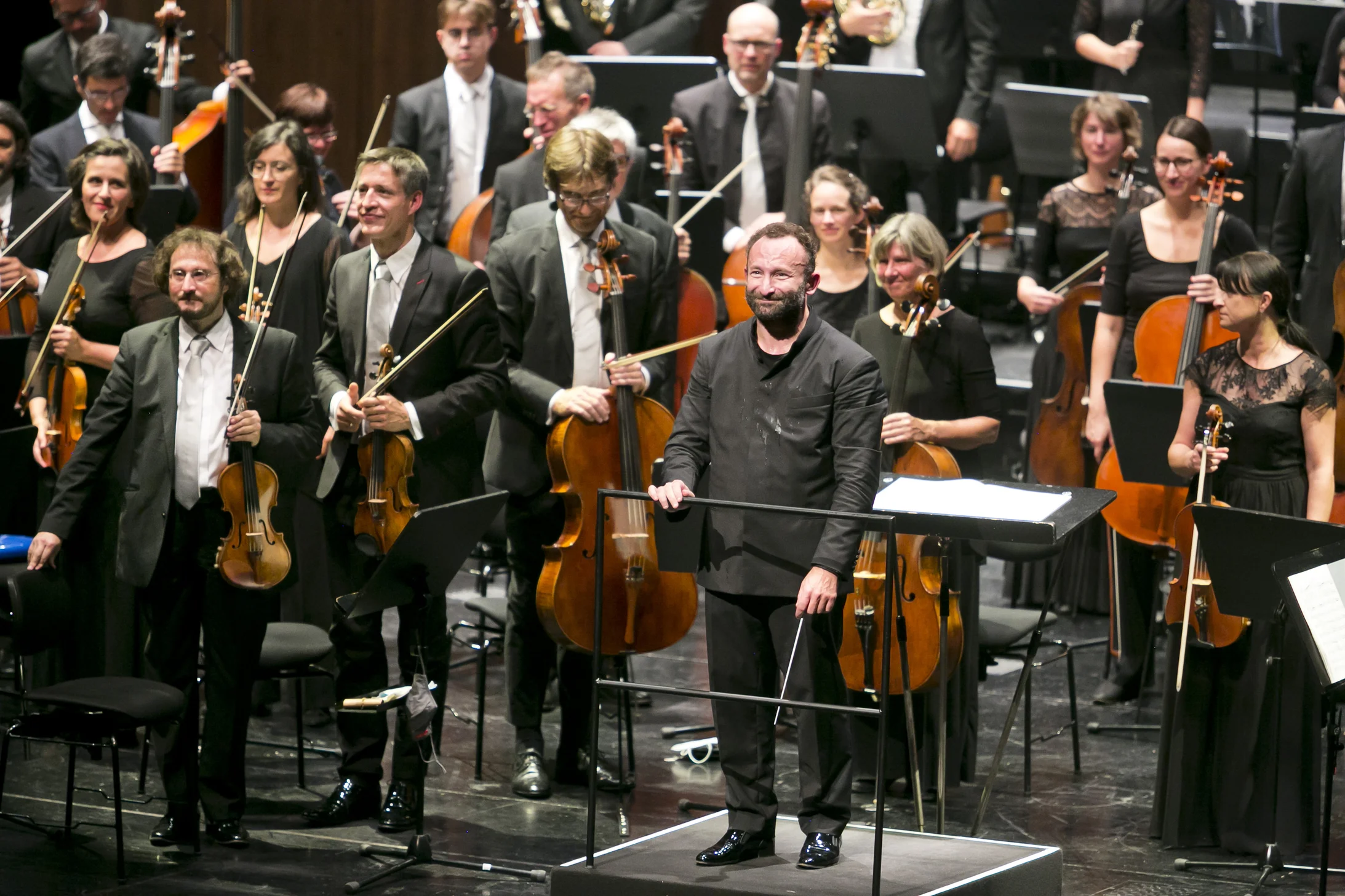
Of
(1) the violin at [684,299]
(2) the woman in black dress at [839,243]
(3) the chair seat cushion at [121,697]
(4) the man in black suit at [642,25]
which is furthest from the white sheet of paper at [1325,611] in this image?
(4) the man in black suit at [642,25]

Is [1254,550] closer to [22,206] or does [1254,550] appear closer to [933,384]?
[933,384]

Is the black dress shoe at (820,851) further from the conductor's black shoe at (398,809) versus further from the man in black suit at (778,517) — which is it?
the conductor's black shoe at (398,809)

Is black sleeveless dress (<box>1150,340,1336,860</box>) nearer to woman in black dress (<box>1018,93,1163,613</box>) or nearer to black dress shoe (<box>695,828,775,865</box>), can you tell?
black dress shoe (<box>695,828,775,865</box>)

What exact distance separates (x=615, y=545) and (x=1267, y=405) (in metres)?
1.69

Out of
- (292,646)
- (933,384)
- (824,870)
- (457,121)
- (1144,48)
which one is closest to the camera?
(824,870)

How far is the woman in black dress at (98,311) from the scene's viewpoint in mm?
5281

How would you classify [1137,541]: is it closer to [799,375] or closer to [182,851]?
[799,375]

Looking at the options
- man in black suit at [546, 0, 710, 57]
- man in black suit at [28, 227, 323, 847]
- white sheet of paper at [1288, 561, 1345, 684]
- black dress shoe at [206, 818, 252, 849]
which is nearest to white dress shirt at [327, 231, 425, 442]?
man in black suit at [28, 227, 323, 847]

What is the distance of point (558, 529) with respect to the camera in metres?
4.96

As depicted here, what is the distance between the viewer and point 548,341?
4898 millimetres

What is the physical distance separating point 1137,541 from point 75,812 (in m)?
3.13

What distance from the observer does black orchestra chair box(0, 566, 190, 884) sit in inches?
171

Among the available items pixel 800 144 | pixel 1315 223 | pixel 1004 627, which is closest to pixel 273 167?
pixel 800 144

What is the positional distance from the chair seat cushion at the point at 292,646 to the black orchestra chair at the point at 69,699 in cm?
34
